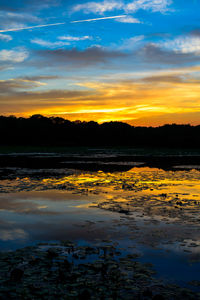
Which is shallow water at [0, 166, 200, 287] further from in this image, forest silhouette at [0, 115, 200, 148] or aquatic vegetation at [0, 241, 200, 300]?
forest silhouette at [0, 115, 200, 148]

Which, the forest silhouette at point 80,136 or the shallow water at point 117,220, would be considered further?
the forest silhouette at point 80,136

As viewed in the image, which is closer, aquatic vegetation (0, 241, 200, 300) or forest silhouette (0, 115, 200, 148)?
aquatic vegetation (0, 241, 200, 300)

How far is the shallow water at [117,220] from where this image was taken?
30.3ft

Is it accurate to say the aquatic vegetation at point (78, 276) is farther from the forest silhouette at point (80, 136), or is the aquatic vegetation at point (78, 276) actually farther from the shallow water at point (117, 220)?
the forest silhouette at point (80, 136)

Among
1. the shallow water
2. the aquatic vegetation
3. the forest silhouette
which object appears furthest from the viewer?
the forest silhouette

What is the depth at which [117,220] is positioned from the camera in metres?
13.2

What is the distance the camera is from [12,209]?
15562 millimetres

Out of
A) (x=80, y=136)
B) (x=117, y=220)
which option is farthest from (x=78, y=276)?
(x=80, y=136)

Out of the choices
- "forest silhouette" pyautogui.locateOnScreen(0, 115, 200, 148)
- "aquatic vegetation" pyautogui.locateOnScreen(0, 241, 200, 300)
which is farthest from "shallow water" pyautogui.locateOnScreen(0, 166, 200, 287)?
"forest silhouette" pyautogui.locateOnScreen(0, 115, 200, 148)

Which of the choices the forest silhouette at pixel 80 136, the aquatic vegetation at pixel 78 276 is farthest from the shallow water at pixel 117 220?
the forest silhouette at pixel 80 136

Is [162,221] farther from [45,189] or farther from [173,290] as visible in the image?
[45,189]

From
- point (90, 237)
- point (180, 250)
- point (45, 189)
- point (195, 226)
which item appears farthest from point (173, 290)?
point (45, 189)

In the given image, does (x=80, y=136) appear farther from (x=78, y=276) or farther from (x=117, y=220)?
(x=78, y=276)

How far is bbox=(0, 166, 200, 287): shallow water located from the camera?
925cm
